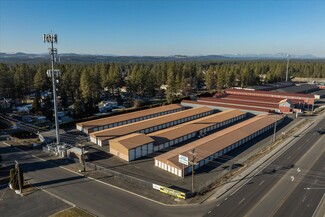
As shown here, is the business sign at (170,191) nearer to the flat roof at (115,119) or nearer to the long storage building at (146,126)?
the long storage building at (146,126)

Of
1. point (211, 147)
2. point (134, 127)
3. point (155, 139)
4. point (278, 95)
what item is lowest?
point (211, 147)

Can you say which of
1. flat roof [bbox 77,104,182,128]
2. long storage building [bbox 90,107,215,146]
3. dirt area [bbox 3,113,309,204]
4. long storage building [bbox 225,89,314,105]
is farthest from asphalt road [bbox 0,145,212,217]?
long storage building [bbox 225,89,314,105]

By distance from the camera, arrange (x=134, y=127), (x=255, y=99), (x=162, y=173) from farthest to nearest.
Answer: (x=255, y=99), (x=134, y=127), (x=162, y=173)

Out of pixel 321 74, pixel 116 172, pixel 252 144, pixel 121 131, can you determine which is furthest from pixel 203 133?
pixel 321 74

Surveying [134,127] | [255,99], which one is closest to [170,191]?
[134,127]

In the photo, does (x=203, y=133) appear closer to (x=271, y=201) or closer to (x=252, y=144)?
(x=252, y=144)

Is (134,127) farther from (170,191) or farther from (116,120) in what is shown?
(170,191)

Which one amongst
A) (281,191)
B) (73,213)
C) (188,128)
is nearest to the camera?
(73,213)

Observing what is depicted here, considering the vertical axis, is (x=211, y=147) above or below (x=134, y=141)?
below

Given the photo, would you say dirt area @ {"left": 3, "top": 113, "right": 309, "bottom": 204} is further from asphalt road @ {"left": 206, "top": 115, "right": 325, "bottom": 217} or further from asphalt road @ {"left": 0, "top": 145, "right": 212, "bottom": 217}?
asphalt road @ {"left": 206, "top": 115, "right": 325, "bottom": 217}
